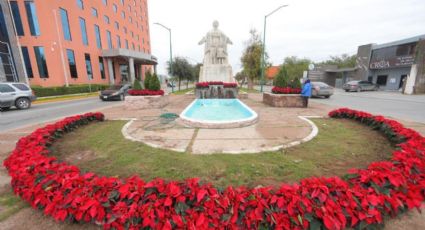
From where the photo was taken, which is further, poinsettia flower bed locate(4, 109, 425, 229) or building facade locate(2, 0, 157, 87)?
building facade locate(2, 0, 157, 87)

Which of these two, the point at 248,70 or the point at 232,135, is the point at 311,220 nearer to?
the point at 232,135

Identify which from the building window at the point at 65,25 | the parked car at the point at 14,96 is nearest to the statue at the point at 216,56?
the parked car at the point at 14,96

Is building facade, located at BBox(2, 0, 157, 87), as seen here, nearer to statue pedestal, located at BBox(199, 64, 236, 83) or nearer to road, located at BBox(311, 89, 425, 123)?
statue pedestal, located at BBox(199, 64, 236, 83)

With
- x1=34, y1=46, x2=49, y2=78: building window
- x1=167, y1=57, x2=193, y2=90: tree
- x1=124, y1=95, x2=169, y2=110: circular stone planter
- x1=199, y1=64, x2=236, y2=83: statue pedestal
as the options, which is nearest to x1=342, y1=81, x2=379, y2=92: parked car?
x1=199, y1=64, x2=236, y2=83: statue pedestal

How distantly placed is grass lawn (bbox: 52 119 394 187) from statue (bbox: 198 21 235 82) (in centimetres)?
1355

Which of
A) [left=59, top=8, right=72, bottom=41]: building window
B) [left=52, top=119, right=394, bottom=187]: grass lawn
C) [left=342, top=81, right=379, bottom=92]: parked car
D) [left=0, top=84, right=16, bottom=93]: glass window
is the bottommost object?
[left=52, top=119, right=394, bottom=187]: grass lawn

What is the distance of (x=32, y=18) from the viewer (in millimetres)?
19750

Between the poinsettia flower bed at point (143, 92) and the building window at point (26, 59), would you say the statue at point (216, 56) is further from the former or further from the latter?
the building window at point (26, 59)

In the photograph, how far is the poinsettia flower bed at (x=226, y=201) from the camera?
1827mm

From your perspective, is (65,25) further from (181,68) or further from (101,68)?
(181,68)

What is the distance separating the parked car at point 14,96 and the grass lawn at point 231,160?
10.4 meters

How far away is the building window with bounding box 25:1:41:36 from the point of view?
63.9ft

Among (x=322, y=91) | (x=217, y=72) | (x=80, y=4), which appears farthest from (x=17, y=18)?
(x=322, y=91)

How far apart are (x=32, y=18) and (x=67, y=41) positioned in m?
3.42
